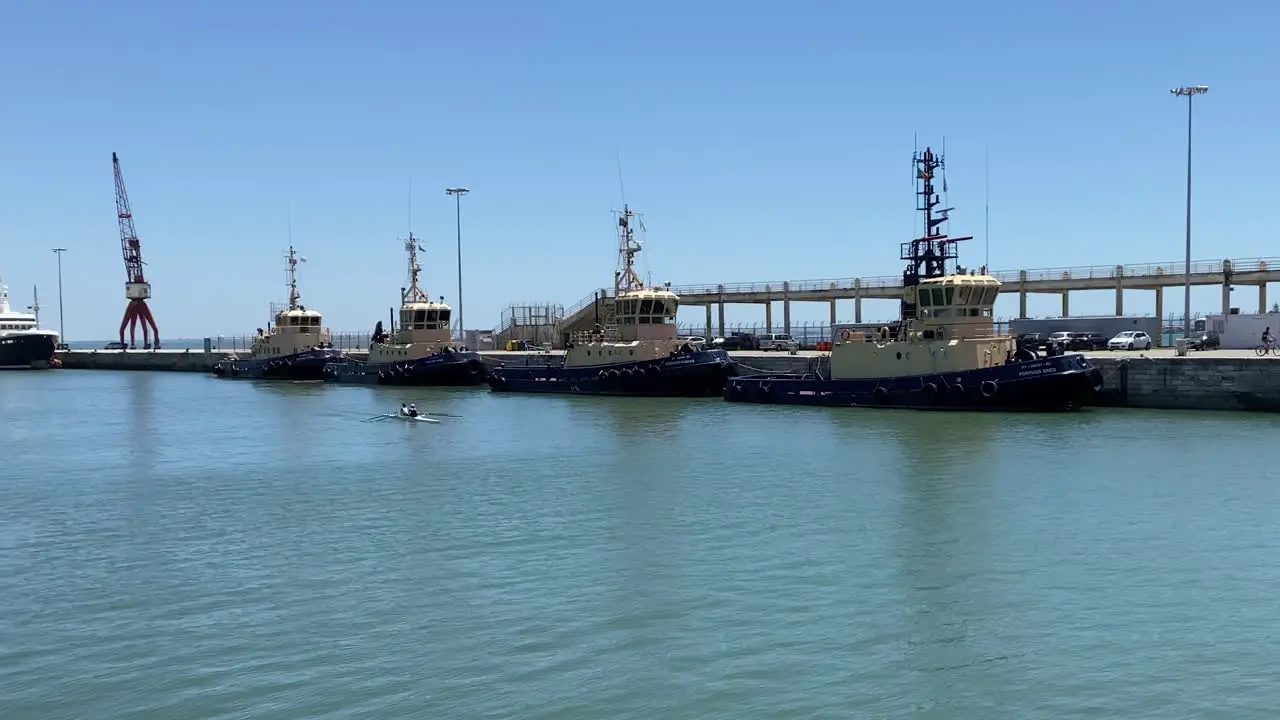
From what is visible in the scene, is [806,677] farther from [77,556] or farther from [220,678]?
[77,556]

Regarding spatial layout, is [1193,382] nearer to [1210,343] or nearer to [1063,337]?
[1210,343]

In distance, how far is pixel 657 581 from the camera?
51.4 feet

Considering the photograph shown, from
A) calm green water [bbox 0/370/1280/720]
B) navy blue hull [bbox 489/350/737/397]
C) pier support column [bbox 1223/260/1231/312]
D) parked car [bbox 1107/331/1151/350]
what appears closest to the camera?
calm green water [bbox 0/370/1280/720]

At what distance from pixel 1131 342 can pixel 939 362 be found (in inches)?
736

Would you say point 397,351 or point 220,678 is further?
point 397,351

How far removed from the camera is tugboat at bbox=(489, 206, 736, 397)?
4962 cm


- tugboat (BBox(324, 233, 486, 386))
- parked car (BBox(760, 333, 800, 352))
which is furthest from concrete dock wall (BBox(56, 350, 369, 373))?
parked car (BBox(760, 333, 800, 352))

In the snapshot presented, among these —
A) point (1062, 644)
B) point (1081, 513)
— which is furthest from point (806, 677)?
point (1081, 513)

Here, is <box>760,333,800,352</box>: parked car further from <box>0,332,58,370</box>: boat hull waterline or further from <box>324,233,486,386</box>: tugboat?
<box>0,332,58,370</box>: boat hull waterline

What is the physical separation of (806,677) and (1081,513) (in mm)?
10792

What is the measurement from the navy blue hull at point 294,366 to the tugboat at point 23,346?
31052 mm

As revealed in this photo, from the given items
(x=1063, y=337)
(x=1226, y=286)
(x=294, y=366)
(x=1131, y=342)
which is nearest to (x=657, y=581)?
(x=1131, y=342)

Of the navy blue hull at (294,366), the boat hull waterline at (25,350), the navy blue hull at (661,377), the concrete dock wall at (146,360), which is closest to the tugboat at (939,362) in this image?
the navy blue hull at (661,377)

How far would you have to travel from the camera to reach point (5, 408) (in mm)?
53719
